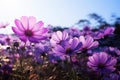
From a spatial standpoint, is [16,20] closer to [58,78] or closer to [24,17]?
[24,17]

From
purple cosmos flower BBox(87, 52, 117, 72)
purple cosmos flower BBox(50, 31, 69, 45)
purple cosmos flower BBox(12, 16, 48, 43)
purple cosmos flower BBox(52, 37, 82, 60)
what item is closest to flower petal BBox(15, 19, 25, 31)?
purple cosmos flower BBox(12, 16, 48, 43)

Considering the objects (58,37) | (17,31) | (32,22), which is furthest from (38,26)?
(58,37)

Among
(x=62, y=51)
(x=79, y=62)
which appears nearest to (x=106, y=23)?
(x=79, y=62)

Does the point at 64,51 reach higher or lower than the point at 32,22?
lower

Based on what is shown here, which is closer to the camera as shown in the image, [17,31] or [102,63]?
[17,31]

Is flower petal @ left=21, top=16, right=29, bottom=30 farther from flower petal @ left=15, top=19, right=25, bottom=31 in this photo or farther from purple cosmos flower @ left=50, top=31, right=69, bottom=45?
purple cosmos flower @ left=50, top=31, right=69, bottom=45

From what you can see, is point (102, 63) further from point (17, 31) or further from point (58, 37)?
point (17, 31)

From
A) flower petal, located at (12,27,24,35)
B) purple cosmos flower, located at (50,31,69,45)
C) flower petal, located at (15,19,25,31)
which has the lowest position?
purple cosmos flower, located at (50,31,69,45)

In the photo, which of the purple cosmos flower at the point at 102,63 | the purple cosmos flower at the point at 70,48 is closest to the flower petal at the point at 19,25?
the purple cosmos flower at the point at 70,48
